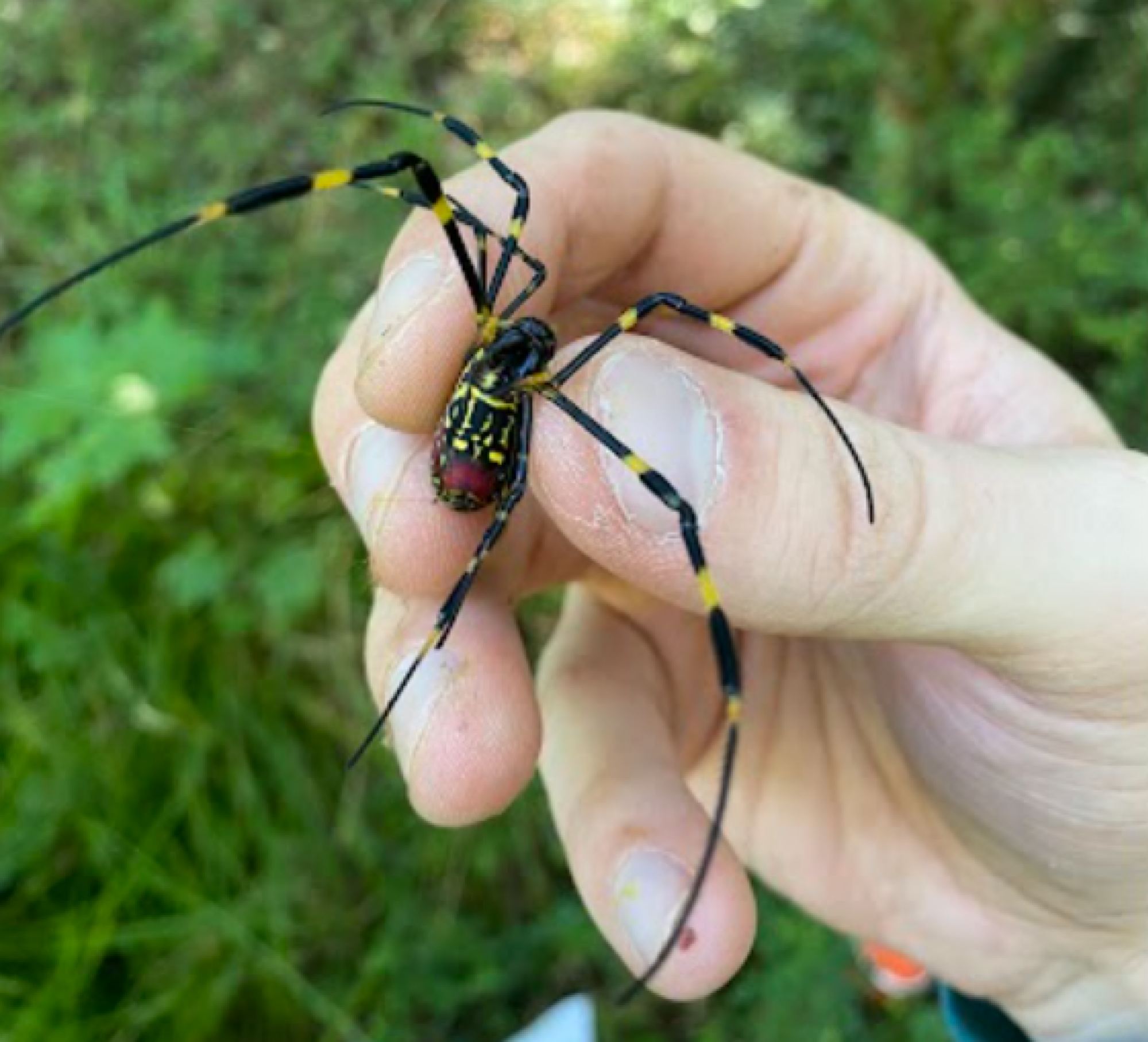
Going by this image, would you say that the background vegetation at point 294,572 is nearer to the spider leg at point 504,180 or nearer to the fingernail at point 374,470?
the fingernail at point 374,470

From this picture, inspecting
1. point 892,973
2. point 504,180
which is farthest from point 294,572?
point 892,973

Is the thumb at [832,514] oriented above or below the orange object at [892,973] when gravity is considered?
above

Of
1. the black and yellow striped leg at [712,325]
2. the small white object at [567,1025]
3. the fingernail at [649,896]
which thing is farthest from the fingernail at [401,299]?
the small white object at [567,1025]

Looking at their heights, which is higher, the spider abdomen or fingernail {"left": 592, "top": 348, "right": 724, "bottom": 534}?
fingernail {"left": 592, "top": 348, "right": 724, "bottom": 534}

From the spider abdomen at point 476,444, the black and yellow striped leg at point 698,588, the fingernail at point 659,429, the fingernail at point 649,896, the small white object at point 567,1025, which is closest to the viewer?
the black and yellow striped leg at point 698,588

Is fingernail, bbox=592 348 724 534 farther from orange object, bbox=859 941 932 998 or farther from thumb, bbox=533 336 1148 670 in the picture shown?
orange object, bbox=859 941 932 998

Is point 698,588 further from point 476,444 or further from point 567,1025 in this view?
point 567,1025

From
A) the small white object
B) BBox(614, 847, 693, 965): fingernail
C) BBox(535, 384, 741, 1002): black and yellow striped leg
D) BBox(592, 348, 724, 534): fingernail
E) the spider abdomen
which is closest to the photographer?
BBox(535, 384, 741, 1002): black and yellow striped leg

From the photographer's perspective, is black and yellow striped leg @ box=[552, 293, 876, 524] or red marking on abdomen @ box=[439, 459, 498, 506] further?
red marking on abdomen @ box=[439, 459, 498, 506]

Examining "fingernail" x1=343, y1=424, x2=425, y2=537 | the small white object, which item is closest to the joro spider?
"fingernail" x1=343, y1=424, x2=425, y2=537
